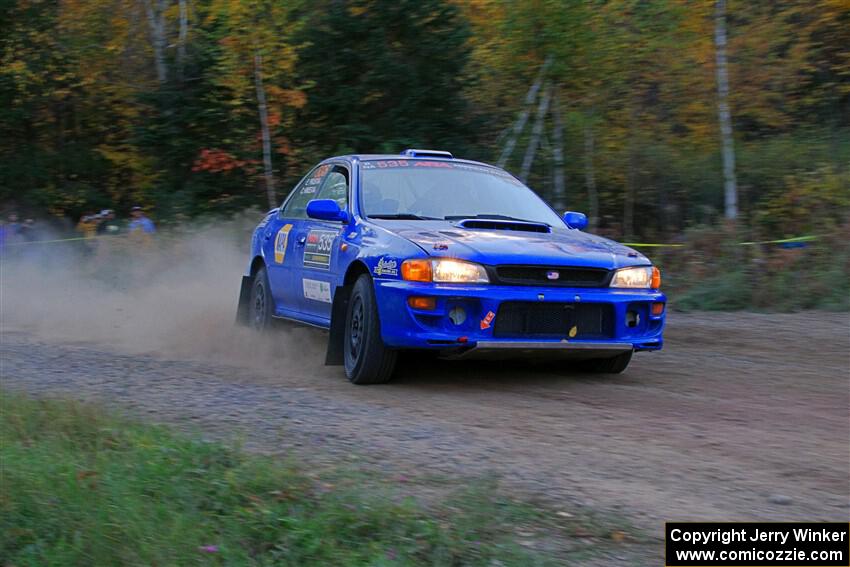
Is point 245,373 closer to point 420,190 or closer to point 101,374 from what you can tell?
point 101,374

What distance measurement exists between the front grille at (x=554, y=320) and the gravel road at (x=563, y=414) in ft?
1.34

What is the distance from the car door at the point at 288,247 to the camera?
Answer: 8.66m

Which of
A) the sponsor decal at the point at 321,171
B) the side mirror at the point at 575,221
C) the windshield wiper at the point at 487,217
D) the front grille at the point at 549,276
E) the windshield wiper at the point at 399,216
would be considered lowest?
the front grille at the point at 549,276

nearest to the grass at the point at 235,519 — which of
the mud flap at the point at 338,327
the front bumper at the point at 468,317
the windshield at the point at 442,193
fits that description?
the front bumper at the point at 468,317

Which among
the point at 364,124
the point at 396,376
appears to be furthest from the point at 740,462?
the point at 364,124

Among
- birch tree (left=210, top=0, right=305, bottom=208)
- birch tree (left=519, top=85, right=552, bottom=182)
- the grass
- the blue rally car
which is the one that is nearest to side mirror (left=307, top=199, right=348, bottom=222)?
the blue rally car

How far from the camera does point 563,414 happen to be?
20.0 ft

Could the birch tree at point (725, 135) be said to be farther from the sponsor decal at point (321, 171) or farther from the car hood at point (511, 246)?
the car hood at point (511, 246)

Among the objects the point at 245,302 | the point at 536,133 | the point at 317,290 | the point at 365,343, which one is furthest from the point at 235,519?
the point at 536,133

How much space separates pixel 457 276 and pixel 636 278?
1316mm

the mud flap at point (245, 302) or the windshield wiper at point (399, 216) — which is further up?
the windshield wiper at point (399, 216)

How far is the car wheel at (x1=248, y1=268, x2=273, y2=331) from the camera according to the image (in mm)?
9297

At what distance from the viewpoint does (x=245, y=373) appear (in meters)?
7.90

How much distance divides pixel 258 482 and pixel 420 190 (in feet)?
12.8
